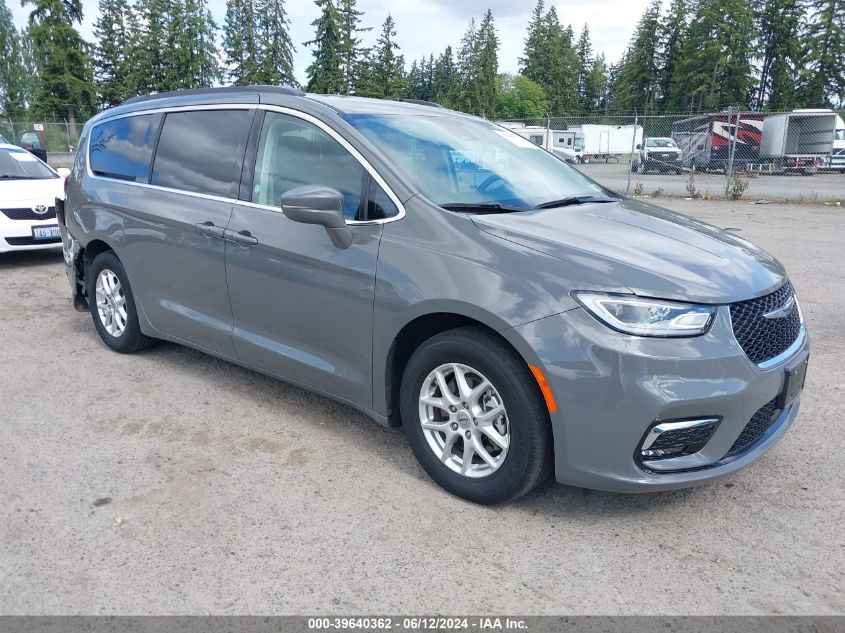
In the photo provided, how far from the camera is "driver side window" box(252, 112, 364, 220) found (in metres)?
3.47

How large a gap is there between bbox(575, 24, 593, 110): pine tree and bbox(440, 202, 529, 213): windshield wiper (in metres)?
103

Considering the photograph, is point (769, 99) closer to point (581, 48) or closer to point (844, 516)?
point (581, 48)

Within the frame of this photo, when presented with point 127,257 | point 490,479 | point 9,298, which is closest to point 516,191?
point 490,479

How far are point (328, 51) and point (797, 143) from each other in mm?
35572

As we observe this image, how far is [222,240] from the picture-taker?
13.1 feet

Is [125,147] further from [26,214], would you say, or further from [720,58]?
[720,58]

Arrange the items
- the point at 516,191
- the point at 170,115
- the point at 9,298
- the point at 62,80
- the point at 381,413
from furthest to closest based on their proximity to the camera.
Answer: the point at 62,80, the point at 9,298, the point at 170,115, the point at 516,191, the point at 381,413

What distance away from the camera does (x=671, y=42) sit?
76.1m

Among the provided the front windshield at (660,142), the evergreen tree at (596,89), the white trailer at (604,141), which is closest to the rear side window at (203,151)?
the front windshield at (660,142)

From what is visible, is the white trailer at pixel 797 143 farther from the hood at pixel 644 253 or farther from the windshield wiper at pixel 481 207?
the windshield wiper at pixel 481 207

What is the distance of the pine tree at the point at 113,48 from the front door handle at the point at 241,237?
6235cm

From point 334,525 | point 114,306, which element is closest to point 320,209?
point 334,525

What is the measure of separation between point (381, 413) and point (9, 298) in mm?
5469

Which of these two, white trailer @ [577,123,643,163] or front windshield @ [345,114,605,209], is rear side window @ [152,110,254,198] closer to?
front windshield @ [345,114,605,209]
